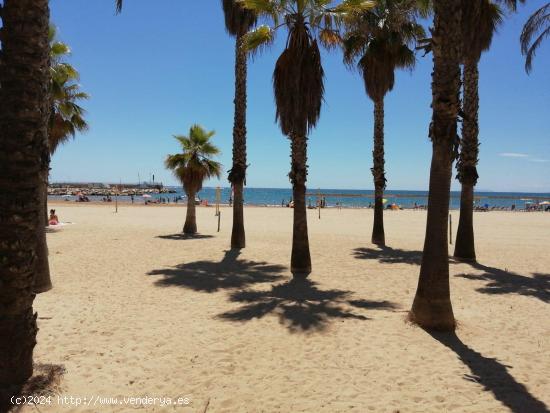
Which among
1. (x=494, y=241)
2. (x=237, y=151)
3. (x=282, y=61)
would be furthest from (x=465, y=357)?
(x=494, y=241)

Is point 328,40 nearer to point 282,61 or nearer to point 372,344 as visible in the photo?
point 282,61

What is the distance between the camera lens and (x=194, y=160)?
21.1 metres

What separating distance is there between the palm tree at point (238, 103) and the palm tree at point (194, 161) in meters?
4.96

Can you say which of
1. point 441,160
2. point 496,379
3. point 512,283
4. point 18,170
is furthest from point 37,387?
A: point 512,283

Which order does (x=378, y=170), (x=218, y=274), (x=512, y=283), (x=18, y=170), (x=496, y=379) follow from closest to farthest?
(x=18, y=170)
(x=496, y=379)
(x=512, y=283)
(x=218, y=274)
(x=378, y=170)

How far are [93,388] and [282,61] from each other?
9.51m

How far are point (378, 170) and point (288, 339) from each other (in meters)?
13.5

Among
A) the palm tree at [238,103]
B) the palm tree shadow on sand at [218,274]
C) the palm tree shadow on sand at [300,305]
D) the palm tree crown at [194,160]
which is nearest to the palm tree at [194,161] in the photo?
the palm tree crown at [194,160]

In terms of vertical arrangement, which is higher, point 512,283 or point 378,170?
point 378,170

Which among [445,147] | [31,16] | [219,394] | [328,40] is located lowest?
[219,394]

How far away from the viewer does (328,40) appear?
1233 cm

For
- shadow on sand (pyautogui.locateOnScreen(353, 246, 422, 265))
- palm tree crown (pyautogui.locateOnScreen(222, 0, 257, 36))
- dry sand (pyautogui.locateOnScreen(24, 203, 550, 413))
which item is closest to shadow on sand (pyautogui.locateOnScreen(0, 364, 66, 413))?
dry sand (pyautogui.locateOnScreen(24, 203, 550, 413))

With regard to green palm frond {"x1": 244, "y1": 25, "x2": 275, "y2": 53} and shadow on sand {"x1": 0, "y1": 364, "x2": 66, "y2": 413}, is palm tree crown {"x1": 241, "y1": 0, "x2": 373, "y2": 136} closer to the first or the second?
green palm frond {"x1": 244, "y1": 25, "x2": 275, "y2": 53}

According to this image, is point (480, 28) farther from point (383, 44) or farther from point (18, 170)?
point (18, 170)
